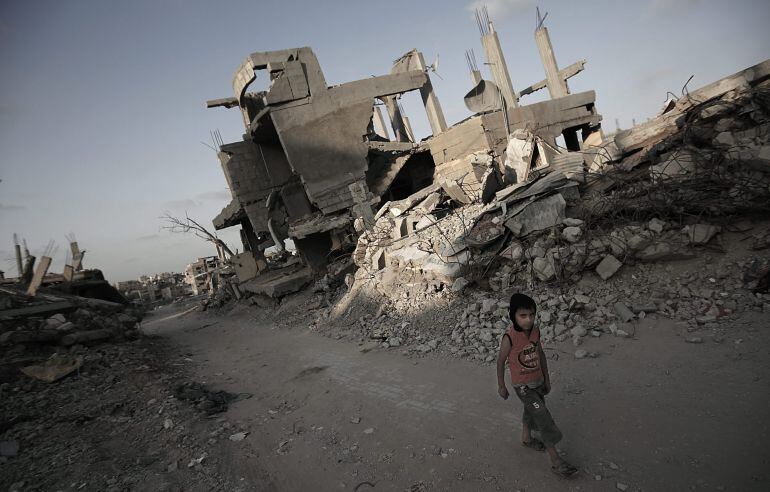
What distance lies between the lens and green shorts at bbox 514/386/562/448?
2.37 meters

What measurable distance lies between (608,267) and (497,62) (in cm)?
1241

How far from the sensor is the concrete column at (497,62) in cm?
1443

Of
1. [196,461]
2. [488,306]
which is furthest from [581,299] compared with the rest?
[196,461]

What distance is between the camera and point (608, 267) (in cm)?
464

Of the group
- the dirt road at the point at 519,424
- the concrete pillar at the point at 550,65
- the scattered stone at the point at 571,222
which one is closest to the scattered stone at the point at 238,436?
the dirt road at the point at 519,424

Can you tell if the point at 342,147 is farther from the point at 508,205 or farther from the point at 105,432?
the point at 105,432

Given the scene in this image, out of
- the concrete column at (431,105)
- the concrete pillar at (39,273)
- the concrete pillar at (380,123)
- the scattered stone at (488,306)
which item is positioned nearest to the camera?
the scattered stone at (488,306)

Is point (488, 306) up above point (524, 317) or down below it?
below

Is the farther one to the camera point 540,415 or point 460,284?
point 460,284

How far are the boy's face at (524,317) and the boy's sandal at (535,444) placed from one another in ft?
2.85

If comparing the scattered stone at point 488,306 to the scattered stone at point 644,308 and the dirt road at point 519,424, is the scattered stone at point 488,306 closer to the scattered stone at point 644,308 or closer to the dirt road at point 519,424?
the dirt road at point 519,424

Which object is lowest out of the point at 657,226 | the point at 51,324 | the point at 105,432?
the point at 105,432

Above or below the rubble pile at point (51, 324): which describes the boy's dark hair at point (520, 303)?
below

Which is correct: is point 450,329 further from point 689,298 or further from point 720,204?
point 720,204
